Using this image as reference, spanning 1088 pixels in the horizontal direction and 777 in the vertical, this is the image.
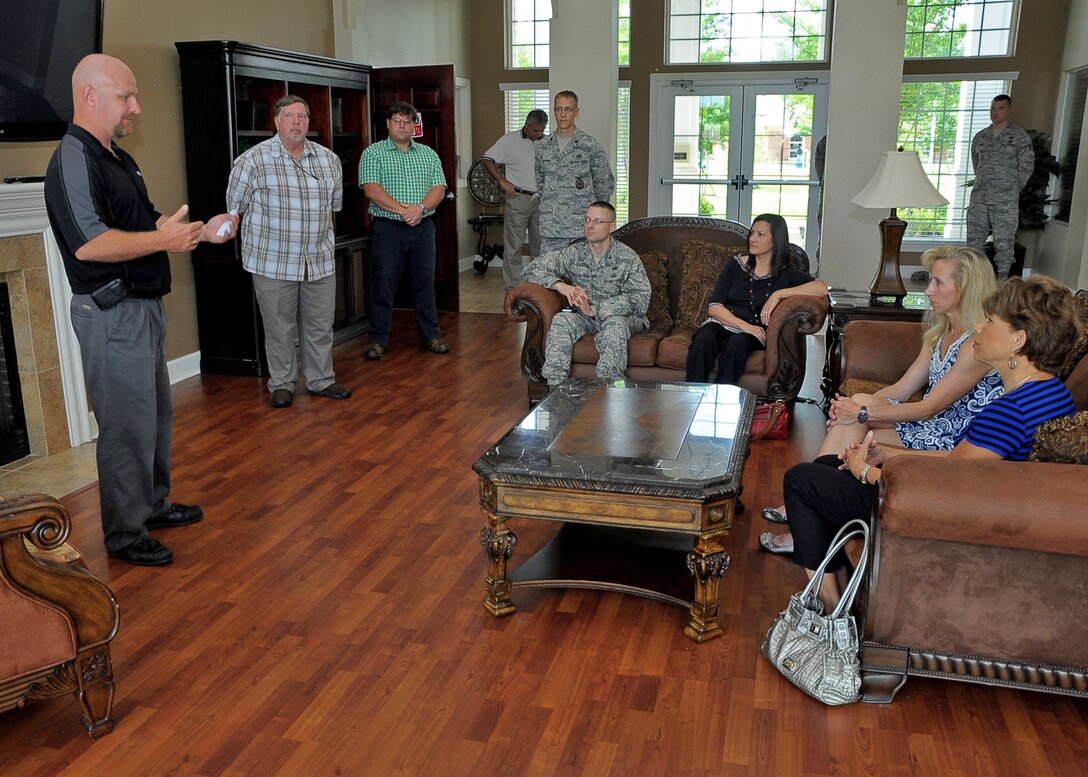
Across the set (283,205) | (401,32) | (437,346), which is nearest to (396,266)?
(437,346)

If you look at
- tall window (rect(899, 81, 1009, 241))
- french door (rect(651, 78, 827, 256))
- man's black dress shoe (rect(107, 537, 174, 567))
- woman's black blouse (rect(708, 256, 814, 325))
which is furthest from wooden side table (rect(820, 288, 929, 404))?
french door (rect(651, 78, 827, 256))

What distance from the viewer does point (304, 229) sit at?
17.4 feet

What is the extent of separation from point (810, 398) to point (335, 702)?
148 inches

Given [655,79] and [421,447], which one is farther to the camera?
[655,79]

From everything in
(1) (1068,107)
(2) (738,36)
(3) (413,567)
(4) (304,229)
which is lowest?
(3) (413,567)

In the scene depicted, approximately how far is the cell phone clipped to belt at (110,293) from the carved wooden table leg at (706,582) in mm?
1996

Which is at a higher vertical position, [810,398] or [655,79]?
[655,79]

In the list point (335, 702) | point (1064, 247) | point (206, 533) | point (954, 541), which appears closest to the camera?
point (954, 541)

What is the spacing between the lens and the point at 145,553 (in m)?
3.46

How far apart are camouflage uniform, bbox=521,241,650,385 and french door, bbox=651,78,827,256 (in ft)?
18.8

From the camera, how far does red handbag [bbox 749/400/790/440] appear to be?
15.5 feet

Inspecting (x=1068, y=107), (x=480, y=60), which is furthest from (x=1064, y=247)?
(x=480, y=60)

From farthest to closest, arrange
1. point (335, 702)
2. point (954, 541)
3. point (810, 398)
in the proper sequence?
1. point (810, 398)
2. point (335, 702)
3. point (954, 541)

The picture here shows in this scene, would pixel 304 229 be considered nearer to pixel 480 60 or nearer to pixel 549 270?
pixel 549 270
